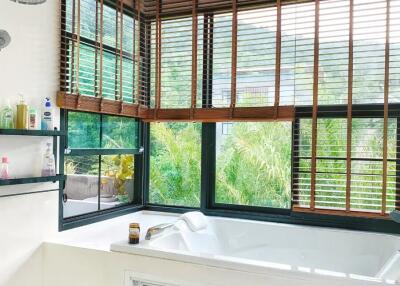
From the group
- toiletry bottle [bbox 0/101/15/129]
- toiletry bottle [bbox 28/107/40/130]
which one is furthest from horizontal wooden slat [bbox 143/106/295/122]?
toiletry bottle [bbox 0/101/15/129]

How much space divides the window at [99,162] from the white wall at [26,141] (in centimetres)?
25

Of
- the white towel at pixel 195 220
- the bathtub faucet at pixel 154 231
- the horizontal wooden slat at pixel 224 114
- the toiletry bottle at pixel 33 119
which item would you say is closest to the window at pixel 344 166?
the horizontal wooden slat at pixel 224 114

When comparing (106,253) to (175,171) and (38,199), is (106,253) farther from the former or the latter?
(175,171)

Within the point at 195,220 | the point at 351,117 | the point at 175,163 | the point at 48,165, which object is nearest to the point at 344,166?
the point at 351,117

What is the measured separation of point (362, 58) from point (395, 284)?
1594mm

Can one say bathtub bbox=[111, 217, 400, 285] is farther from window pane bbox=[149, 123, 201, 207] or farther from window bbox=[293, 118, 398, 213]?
window pane bbox=[149, 123, 201, 207]

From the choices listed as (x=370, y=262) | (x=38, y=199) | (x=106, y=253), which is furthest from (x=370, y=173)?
(x=38, y=199)

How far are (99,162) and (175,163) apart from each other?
714 mm

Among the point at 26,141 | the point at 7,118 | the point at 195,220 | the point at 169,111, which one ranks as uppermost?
the point at 169,111

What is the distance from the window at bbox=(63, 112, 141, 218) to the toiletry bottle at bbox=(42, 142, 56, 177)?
0.20m

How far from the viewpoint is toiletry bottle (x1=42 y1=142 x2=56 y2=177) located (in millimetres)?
2588

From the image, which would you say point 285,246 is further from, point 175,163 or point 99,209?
point 99,209

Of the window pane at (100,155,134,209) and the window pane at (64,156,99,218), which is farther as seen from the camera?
the window pane at (100,155,134,209)

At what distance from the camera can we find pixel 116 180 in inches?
135
